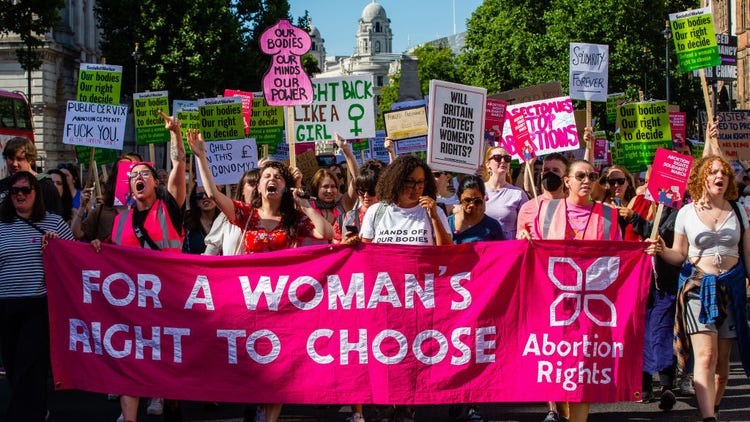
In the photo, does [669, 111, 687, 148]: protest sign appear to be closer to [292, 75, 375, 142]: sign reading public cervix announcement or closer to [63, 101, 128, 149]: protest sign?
[292, 75, 375, 142]: sign reading public cervix announcement

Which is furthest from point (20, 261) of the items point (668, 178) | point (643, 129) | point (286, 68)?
point (643, 129)

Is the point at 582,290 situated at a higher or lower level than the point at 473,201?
lower

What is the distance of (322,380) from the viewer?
680cm

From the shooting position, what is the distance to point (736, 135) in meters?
16.5

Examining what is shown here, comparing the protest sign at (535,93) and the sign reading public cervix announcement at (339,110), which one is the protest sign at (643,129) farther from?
the sign reading public cervix announcement at (339,110)

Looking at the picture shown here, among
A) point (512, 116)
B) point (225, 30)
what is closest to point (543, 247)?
point (512, 116)

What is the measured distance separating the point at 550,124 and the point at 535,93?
22.1 feet

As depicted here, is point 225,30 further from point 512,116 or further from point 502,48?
point 512,116

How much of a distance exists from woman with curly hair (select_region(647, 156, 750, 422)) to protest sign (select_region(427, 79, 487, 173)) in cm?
226

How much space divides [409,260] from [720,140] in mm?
10757

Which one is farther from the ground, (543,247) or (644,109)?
(644,109)

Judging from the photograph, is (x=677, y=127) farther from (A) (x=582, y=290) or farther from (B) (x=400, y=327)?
(B) (x=400, y=327)

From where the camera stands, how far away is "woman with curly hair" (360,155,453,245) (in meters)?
7.05

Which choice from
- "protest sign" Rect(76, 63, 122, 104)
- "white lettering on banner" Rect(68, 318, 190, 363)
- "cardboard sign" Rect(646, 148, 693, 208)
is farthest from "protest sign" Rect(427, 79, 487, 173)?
"protest sign" Rect(76, 63, 122, 104)
